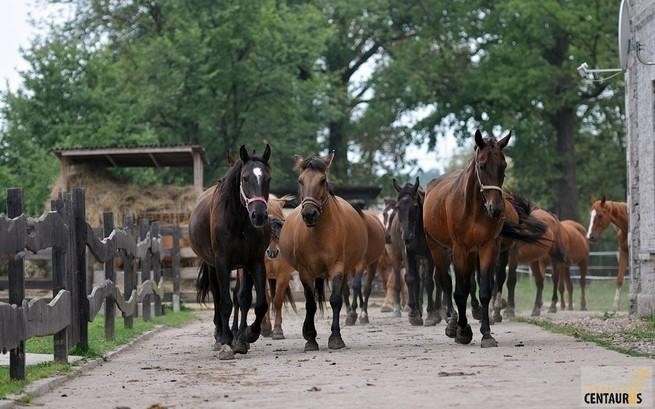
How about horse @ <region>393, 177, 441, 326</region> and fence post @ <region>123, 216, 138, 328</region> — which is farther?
horse @ <region>393, 177, 441, 326</region>

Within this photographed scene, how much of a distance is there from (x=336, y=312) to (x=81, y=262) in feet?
9.66

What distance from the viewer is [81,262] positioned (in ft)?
43.3

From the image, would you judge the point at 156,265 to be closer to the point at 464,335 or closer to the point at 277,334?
the point at 277,334

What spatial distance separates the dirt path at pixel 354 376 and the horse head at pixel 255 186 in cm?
151

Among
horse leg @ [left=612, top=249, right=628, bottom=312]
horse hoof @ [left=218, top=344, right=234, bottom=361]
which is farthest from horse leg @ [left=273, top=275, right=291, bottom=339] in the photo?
horse leg @ [left=612, top=249, right=628, bottom=312]

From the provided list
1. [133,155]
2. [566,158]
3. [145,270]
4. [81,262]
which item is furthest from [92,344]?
[566,158]

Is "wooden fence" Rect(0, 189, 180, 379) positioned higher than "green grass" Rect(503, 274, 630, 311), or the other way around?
"wooden fence" Rect(0, 189, 180, 379)

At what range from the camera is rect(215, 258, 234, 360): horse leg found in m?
13.2

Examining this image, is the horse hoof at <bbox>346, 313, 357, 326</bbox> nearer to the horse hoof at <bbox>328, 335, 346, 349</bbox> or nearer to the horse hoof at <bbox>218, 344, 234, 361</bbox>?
the horse hoof at <bbox>328, 335, 346, 349</bbox>

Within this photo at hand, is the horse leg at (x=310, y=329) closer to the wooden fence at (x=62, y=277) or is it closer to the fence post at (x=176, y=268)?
the wooden fence at (x=62, y=277)

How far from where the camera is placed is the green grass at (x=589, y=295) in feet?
89.5

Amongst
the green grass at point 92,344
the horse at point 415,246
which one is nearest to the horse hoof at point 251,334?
the green grass at point 92,344

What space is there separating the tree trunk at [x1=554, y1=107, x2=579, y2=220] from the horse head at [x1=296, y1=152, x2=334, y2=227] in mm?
37626

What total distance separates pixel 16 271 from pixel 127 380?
60.6 inches
